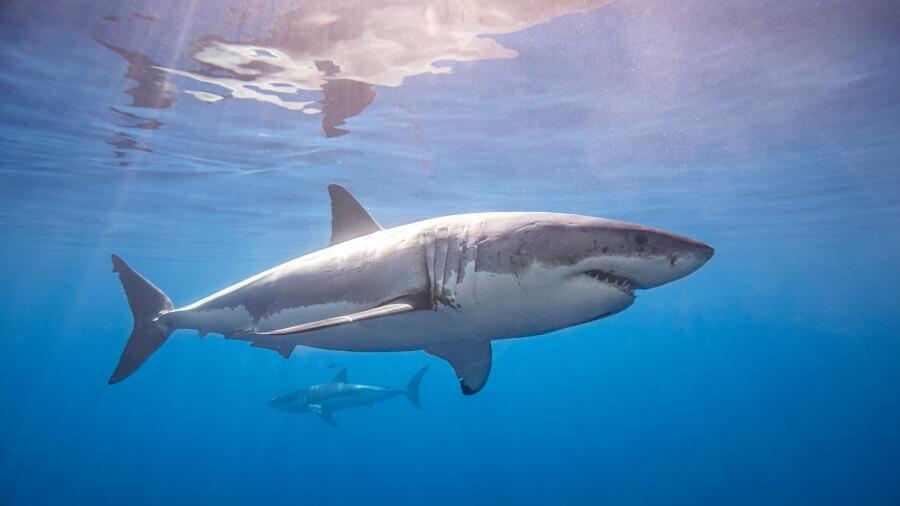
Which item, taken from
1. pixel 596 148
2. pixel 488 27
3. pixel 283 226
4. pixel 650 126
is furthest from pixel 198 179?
pixel 650 126

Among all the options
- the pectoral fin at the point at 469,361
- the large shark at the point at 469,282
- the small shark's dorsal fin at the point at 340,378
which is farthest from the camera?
the small shark's dorsal fin at the point at 340,378

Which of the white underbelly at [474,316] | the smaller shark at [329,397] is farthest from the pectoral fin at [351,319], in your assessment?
the smaller shark at [329,397]

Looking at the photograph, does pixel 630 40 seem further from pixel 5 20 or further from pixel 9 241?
pixel 9 241

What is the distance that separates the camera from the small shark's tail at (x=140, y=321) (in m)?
6.38

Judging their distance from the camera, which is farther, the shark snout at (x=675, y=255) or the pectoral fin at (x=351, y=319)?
the pectoral fin at (x=351, y=319)

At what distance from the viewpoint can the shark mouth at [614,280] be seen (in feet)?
8.32

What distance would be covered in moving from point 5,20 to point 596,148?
15.3 meters

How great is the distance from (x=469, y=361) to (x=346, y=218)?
2086 mm

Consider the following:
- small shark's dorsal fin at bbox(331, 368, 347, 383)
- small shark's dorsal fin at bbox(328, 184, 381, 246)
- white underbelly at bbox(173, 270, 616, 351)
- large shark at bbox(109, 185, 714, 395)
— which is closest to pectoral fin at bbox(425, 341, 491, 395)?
large shark at bbox(109, 185, 714, 395)

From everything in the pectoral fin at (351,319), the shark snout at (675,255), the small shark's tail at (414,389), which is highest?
the shark snout at (675,255)

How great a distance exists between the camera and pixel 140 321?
21.7ft

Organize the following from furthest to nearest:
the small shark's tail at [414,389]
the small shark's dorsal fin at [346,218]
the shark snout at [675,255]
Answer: the small shark's tail at [414,389], the small shark's dorsal fin at [346,218], the shark snout at [675,255]

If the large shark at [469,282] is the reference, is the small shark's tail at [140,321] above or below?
below

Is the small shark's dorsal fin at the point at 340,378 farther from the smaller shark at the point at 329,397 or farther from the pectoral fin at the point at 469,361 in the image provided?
the pectoral fin at the point at 469,361
